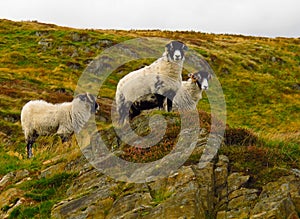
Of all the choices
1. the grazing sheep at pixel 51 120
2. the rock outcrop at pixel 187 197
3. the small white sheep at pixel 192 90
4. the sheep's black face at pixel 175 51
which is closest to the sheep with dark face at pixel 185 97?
the small white sheep at pixel 192 90

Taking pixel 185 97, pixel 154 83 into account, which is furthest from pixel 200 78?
pixel 154 83

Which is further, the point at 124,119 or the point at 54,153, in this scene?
the point at 124,119

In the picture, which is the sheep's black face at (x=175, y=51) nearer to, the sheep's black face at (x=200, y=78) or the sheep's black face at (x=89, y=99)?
the sheep's black face at (x=200, y=78)

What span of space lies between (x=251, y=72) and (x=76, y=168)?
146 feet

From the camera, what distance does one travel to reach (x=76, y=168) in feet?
35.4

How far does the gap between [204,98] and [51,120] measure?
26097 mm

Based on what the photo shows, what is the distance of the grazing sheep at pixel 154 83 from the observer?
13.8 meters

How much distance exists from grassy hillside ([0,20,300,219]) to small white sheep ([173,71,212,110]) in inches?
86.2

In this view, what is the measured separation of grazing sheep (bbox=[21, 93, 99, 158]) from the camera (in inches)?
675

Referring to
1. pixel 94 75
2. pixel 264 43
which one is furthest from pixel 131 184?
pixel 264 43

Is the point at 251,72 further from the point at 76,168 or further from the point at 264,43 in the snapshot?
the point at 76,168

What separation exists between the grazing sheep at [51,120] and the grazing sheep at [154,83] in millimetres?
3424

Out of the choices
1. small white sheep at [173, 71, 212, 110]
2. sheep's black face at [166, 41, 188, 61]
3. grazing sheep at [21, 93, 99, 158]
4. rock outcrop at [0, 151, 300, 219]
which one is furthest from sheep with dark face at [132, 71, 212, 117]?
rock outcrop at [0, 151, 300, 219]

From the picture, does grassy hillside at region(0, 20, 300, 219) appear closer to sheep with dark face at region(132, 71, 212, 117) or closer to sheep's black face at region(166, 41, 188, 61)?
sheep with dark face at region(132, 71, 212, 117)
